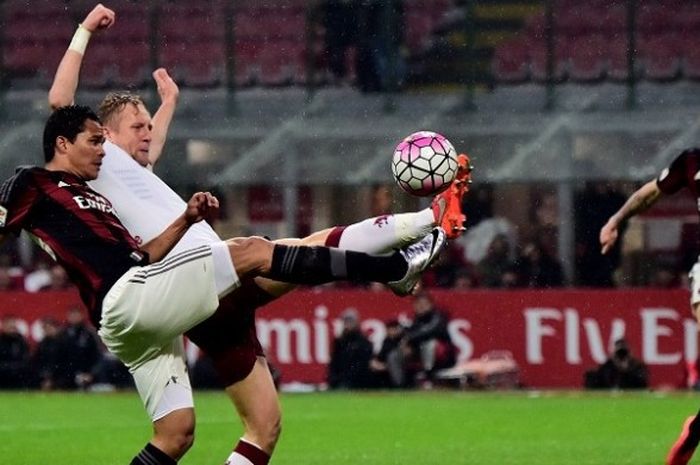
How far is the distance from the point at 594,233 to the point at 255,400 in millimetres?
12614

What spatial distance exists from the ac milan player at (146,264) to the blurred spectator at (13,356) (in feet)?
44.6

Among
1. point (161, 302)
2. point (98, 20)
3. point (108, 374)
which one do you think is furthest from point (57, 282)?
point (161, 302)

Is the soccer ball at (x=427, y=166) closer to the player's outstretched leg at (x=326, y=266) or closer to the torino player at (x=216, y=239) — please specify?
the torino player at (x=216, y=239)

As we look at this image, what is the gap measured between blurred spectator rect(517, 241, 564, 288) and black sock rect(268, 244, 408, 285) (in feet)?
Answer: 42.8

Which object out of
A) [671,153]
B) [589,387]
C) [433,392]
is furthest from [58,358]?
[671,153]

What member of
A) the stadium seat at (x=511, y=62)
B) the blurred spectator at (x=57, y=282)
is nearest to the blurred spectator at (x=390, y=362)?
the stadium seat at (x=511, y=62)

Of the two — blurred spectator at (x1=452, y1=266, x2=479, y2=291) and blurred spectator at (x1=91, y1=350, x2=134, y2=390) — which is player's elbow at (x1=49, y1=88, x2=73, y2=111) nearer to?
blurred spectator at (x1=452, y1=266, x2=479, y2=291)

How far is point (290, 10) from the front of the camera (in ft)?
79.2

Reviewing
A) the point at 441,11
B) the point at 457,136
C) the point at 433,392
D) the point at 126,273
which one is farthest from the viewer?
the point at 441,11

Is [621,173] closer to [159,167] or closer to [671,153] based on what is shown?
[671,153]

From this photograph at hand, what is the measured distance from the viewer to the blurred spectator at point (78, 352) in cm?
2139

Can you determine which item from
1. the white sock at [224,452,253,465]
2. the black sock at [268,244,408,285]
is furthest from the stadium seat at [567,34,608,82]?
the black sock at [268,244,408,285]

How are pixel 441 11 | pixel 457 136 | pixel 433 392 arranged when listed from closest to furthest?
pixel 433 392
pixel 457 136
pixel 441 11

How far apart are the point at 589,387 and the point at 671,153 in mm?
3066
